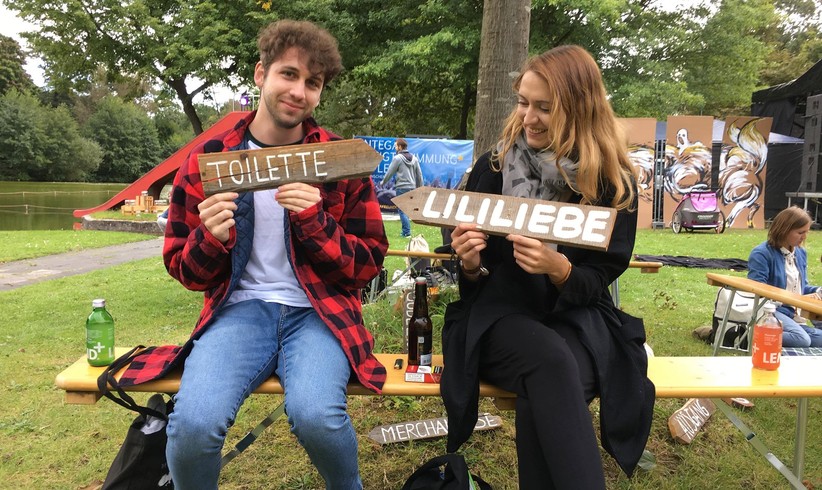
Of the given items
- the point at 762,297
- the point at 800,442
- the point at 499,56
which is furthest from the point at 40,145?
the point at 800,442

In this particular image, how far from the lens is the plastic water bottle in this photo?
2.18 m

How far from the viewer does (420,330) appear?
238cm

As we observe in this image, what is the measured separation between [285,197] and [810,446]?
10.5ft

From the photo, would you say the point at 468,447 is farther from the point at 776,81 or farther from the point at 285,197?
the point at 776,81

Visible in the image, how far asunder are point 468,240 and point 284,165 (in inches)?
28.1

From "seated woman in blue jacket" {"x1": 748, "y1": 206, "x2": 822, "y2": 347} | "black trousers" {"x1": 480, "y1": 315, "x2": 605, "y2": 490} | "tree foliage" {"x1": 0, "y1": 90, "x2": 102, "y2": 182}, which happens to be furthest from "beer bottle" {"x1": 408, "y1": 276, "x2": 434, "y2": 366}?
"tree foliage" {"x1": 0, "y1": 90, "x2": 102, "y2": 182}

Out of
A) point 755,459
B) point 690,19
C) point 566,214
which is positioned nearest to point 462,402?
point 566,214

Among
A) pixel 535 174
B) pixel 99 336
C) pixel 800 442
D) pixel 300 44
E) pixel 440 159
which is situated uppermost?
pixel 300 44

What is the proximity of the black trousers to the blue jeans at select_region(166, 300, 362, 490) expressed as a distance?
576mm

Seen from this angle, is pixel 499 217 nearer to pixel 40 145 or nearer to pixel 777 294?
pixel 777 294

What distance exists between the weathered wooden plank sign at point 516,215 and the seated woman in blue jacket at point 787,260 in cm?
311

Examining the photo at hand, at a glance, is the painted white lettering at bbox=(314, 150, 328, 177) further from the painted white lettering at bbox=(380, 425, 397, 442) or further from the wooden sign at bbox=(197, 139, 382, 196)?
the painted white lettering at bbox=(380, 425, 397, 442)

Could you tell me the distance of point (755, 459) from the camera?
2.96 meters

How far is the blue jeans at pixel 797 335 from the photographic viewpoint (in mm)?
4000
